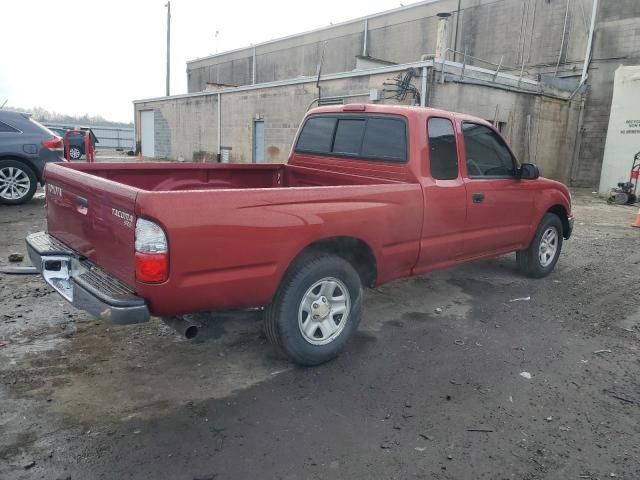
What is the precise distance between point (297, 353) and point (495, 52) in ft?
75.7

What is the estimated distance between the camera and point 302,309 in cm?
354

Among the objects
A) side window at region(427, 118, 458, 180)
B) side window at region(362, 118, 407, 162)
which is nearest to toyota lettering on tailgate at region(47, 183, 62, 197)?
side window at region(362, 118, 407, 162)

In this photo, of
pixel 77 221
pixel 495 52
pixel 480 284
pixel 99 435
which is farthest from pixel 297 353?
pixel 495 52

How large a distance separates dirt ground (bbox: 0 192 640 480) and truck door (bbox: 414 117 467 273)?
66cm

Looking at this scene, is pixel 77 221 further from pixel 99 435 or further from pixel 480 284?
pixel 480 284

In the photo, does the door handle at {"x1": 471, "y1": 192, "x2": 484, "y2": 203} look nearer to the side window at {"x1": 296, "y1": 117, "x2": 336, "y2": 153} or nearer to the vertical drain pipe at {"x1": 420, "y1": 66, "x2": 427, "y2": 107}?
the side window at {"x1": 296, "y1": 117, "x2": 336, "y2": 153}

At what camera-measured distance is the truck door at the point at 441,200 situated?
170 inches

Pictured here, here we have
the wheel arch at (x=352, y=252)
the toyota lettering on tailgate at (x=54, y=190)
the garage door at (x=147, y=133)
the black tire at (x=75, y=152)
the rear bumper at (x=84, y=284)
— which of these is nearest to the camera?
the rear bumper at (x=84, y=284)

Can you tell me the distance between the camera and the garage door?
29516 mm

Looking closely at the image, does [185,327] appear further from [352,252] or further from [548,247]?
[548,247]

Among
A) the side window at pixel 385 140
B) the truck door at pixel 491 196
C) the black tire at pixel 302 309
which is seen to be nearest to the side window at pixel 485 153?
the truck door at pixel 491 196

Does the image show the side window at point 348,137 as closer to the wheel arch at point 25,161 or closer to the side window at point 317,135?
the side window at point 317,135

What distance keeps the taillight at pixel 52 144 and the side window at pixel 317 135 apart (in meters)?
6.22

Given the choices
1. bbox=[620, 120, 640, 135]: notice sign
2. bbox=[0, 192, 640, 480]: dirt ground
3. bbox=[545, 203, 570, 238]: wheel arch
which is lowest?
bbox=[0, 192, 640, 480]: dirt ground
